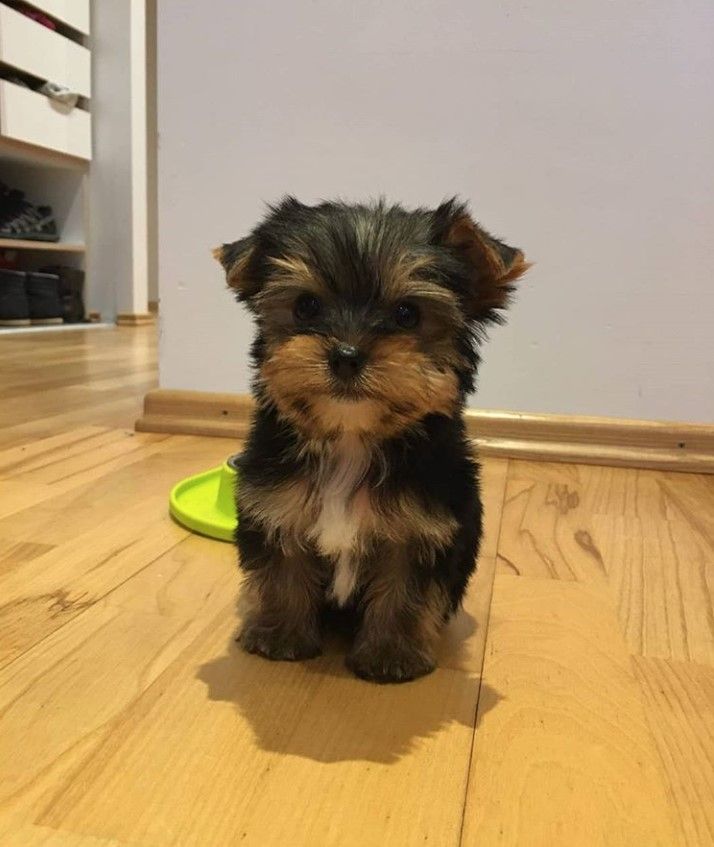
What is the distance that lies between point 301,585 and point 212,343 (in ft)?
5.00

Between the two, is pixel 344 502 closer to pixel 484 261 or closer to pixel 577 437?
pixel 484 261

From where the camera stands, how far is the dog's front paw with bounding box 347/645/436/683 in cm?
120

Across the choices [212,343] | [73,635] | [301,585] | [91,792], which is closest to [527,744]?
[301,585]

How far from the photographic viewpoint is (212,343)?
8.70 feet

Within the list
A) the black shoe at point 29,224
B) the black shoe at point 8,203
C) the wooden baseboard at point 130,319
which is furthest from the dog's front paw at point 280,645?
the wooden baseboard at point 130,319

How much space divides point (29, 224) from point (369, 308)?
5.82 metres

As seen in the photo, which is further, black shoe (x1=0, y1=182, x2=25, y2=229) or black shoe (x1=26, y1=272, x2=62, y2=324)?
black shoe (x1=26, y1=272, x2=62, y2=324)

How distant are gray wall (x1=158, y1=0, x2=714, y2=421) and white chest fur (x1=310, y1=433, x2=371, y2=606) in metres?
1.44

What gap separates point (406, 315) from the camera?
112cm

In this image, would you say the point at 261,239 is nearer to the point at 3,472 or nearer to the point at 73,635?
the point at 73,635

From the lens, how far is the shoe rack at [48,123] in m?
5.48

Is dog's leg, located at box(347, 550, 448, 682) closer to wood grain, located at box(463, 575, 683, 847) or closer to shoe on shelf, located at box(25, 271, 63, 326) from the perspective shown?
wood grain, located at box(463, 575, 683, 847)

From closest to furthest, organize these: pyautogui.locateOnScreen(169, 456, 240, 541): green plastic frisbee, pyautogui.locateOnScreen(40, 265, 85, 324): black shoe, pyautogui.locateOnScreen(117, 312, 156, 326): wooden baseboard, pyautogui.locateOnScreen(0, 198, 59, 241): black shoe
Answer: pyautogui.locateOnScreen(169, 456, 240, 541): green plastic frisbee → pyautogui.locateOnScreen(0, 198, 59, 241): black shoe → pyautogui.locateOnScreen(40, 265, 85, 324): black shoe → pyautogui.locateOnScreen(117, 312, 156, 326): wooden baseboard

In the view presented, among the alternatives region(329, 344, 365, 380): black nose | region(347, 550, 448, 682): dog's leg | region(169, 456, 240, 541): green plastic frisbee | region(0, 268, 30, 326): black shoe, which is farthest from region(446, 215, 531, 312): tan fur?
region(0, 268, 30, 326): black shoe
